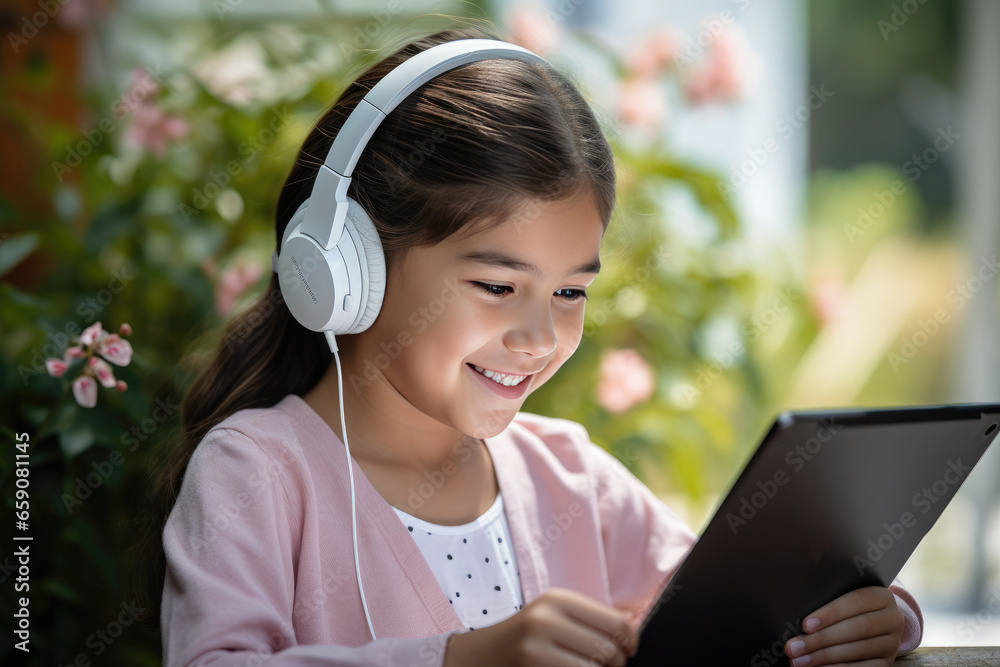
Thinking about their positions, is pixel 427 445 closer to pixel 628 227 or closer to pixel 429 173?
pixel 429 173

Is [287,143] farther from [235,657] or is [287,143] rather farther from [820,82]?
[820,82]

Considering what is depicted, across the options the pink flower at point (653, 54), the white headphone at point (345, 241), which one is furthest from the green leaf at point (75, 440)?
the pink flower at point (653, 54)

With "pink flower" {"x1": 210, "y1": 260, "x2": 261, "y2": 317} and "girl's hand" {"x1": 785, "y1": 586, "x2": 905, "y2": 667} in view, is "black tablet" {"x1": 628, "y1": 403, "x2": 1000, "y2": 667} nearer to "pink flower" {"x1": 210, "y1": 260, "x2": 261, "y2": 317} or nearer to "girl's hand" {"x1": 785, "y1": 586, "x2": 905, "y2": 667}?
"girl's hand" {"x1": 785, "y1": 586, "x2": 905, "y2": 667}

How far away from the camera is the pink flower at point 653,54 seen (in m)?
1.84

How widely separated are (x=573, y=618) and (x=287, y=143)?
1143mm

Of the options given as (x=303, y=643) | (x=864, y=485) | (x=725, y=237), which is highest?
(x=864, y=485)

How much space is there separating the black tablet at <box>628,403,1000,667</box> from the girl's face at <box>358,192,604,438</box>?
27cm

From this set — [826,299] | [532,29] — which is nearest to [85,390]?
[532,29]

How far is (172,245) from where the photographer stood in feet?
4.77

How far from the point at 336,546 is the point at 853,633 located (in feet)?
1.52

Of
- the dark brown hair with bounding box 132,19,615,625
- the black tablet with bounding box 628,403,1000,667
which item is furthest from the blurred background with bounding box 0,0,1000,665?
the black tablet with bounding box 628,403,1000,667

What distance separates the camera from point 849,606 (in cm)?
74

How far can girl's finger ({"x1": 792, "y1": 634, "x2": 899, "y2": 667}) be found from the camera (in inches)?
28.5

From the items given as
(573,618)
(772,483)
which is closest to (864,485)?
(772,483)
